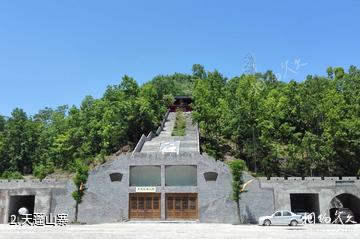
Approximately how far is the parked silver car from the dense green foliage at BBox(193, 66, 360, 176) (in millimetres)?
12773

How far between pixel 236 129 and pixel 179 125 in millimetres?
15218

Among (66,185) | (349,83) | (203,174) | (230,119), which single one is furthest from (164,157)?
(349,83)

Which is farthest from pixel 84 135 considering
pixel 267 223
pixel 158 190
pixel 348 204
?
pixel 348 204

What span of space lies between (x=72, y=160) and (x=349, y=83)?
129 feet

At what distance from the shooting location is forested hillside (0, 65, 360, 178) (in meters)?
42.2

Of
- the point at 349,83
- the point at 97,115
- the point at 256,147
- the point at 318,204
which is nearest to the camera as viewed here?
the point at 318,204

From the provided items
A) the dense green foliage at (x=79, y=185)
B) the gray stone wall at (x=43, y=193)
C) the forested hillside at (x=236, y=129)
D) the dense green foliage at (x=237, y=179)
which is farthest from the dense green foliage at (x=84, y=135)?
the dense green foliage at (x=237, y=179)

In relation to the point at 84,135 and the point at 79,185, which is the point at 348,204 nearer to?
the point at 79,185

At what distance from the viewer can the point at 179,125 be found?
58.2m

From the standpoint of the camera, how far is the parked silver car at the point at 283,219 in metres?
29.1

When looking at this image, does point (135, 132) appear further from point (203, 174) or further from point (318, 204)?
point (318, 204)

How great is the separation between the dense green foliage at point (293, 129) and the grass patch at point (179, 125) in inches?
162

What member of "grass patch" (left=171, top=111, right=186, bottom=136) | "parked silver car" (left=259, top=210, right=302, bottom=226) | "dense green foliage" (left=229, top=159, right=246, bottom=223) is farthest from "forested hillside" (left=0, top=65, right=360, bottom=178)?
"parked silver car" (left=259, top=210, right=302, bottom=226)

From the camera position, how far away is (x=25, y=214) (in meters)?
34.2
